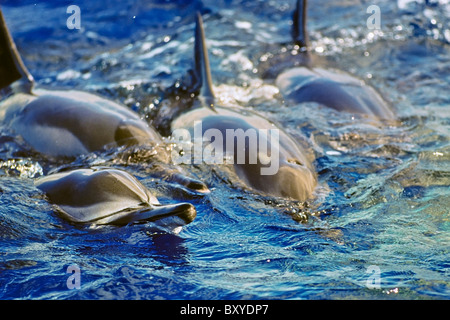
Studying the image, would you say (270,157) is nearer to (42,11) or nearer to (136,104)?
(136,104)

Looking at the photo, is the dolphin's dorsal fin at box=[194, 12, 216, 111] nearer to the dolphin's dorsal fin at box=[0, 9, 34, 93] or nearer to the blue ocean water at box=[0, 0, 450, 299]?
the blue ocean water at box=[0, 0, 450, 299]

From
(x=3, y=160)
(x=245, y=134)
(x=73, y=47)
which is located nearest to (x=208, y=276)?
(x=245, y=134)

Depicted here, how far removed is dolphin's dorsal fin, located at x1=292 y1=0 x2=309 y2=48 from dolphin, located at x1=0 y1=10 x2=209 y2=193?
3.35m

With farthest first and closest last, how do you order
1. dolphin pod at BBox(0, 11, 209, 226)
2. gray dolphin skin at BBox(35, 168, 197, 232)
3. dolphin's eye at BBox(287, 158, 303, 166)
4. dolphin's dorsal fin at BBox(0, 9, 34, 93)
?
dolphin's dorsal fin at BBox(0, 9, 34, 93) → dolphin's eye at BBox(287, 158, 303, 166) → dolphin pod at BBox(0, 11, 209, 226) → gray dolphin skin at BBox(35, 168, 197, 232)

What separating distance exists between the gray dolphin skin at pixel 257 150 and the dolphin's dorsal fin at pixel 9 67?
1.48 m

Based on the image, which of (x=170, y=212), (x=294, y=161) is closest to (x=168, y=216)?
(x=170, y=212)

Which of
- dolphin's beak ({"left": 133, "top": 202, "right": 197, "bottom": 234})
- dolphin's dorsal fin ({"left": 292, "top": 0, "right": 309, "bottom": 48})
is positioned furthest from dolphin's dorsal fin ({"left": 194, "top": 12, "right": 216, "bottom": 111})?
dolphin's beak ({"left": 133, "top": 202, "right": 197, "bottom": 234})

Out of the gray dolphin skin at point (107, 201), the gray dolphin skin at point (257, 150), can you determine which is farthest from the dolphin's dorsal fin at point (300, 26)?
the gray dolphin skin at point (107, 201)

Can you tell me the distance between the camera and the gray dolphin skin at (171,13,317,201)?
14.3 ft

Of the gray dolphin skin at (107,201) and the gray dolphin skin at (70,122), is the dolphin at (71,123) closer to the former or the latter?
the gray dolphin skin at (70,122)

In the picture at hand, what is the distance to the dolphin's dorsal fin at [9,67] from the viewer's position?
595cm

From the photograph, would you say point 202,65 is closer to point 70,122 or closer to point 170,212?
point 70,122

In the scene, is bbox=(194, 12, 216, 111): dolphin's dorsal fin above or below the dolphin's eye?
above

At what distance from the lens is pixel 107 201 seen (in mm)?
3602
